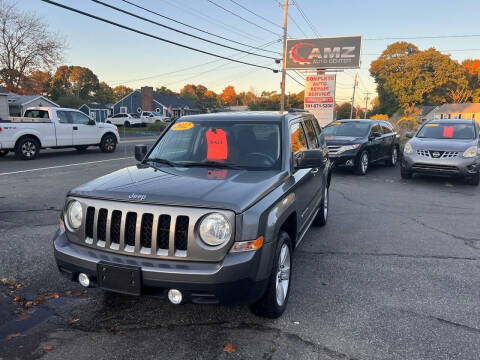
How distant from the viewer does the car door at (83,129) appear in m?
14.7

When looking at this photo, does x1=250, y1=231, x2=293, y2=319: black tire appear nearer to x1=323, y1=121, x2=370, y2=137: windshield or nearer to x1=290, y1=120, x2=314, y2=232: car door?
x1=290, y1=120, x2=314, y2=232: car door

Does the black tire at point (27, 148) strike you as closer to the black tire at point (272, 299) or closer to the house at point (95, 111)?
the black tire at point (272, 299)

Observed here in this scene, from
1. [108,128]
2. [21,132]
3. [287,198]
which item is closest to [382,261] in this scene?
[287,198]

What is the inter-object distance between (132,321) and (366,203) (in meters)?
5.85

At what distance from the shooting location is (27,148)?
13.0 meters

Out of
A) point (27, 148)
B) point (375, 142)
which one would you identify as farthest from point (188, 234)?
point (27, 148)

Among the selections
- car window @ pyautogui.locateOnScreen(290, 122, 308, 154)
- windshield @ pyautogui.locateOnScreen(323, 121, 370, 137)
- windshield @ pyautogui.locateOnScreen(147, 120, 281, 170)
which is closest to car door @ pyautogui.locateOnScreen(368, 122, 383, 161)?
windshield @ pyautogui.locateOnScreen(323, 121, 370, 137)

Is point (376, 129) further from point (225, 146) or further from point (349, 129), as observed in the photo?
point (225, 146)

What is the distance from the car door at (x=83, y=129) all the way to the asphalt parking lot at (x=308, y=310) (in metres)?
9.67

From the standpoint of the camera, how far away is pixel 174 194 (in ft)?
8.70

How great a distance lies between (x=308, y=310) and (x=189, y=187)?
1.62 m

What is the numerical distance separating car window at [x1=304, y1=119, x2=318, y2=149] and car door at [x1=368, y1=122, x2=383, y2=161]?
21.6 feet

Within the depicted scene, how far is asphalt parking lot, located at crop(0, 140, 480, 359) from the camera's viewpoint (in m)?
2.74

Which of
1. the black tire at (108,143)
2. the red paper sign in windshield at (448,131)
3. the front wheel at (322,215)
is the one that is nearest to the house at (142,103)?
the black tire at (108,143)
